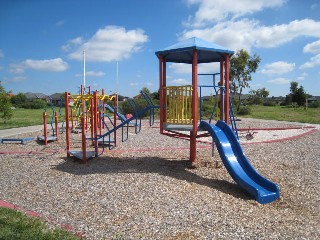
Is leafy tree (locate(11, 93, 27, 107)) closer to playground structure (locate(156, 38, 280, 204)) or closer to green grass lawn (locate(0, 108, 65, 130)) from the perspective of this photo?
green grass lawn (locate(0, 108, 65, 130))

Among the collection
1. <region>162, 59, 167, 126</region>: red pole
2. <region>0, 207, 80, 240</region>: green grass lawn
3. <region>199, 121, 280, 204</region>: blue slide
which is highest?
<region>162, 59, 167, 126</region>: red pole

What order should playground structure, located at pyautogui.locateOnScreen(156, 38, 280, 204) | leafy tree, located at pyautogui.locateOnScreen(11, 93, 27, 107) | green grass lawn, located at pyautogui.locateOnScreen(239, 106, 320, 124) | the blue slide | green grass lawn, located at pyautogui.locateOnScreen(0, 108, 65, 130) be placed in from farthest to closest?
leafy tree, located at pyautogui.locateOnScreen(11, 93, 27, 107) < green grass lawn, located at pyautogui.locateOnScreen(239, 106, 320, 124) < green grass lawn, located at pyautogui.locateOnScreen(0, 108, 65, 130) < playground structure, located at pyautogui.locateOnScreen(156, 38, 280, 204) < the blue slide

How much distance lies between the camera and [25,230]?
3941mm

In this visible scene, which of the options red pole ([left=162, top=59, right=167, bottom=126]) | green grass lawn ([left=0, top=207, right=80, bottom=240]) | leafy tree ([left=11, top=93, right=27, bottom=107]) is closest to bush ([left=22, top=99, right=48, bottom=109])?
leafy tree ([left=11, top=93, right=27, bottom=107])

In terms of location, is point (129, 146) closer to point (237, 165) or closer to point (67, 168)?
point (67, 168)

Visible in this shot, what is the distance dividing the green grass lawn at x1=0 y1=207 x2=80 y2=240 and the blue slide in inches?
126

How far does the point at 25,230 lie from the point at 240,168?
4065mm

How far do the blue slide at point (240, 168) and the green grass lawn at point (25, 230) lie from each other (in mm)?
3212

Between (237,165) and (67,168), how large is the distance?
12.9 ft

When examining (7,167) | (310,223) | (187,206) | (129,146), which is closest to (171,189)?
(187,206)

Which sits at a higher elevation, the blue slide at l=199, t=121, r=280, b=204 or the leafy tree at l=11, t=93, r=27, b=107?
the leafy tree at l=11, t=93, r=27, b=107

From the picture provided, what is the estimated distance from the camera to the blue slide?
5.51 meters

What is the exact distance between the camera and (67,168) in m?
7.58

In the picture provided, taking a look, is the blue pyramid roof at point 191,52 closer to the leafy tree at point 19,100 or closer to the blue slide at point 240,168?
the blue slide at point 240,168
